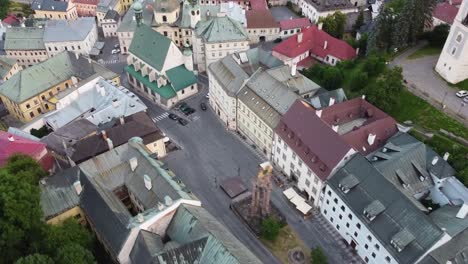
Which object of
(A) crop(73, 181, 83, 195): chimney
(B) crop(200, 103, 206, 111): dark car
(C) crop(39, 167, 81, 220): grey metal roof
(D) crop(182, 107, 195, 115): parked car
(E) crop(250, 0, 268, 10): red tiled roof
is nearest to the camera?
(C) crop(39, 167, 81, 220): grey metal roof

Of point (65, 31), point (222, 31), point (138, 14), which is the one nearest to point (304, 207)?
point (222, 31)

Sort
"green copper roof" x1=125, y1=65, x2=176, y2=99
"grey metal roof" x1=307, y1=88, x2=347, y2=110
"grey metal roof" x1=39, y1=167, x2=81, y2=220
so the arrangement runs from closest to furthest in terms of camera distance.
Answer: "grey metal roof" x1=39, y1=167, x2=81, y2=220 < "grey metal roof" x1=307, y1=88, x2=347, y2=110 < "green copper roof" x1=125, y1=65, x2=176, y2=99

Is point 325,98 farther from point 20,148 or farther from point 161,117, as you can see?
point 20,148

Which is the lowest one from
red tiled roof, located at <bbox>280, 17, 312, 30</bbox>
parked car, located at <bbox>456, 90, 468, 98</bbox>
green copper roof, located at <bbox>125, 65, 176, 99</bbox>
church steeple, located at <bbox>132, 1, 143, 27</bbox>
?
green copper roof, located at <bbox>125, 65, 176, 99</bbox>

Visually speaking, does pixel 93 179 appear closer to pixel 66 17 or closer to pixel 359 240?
pixel 359 240

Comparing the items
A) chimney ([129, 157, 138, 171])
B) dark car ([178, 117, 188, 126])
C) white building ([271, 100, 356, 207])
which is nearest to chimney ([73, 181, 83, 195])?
chimney ([129, 157, 138, 171])

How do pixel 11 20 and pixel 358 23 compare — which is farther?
pixel 11 20

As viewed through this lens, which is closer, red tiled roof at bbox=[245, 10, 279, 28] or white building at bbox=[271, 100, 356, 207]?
white building at bbox=[271, 100, 356, 207]

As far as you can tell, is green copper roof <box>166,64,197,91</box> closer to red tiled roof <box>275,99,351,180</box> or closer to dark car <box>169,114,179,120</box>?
dark car <box>169,114,179,120</box>
